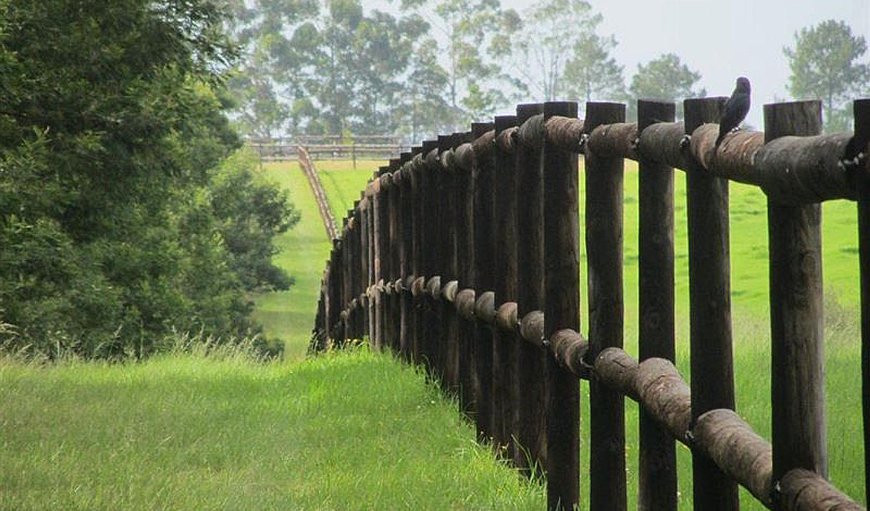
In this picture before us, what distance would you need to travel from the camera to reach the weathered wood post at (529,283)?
661cm

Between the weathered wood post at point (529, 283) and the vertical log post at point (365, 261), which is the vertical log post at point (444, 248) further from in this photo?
the vertical log post at point (365, 261)

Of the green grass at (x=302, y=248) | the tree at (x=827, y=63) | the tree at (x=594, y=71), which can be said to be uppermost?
the tree at (x=594, y=71)

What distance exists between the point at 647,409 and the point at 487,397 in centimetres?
324

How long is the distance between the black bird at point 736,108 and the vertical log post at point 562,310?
228 centimetres

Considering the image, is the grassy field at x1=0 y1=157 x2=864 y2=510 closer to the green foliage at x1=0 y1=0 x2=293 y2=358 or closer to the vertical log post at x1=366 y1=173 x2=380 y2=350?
the vertical log post at x1=366 y1=173 x2=380 y2=350

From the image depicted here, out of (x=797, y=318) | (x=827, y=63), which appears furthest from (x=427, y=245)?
(x=827, y=63)

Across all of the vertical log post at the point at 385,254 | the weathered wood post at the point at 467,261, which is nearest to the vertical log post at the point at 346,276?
the vertical log post at the point at 385,254

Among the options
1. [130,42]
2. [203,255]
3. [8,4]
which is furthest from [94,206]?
[203,255]

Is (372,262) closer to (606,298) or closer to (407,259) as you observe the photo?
(407,259)

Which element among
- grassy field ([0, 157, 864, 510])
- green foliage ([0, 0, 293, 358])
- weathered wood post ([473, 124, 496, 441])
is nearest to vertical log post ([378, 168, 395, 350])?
grassy field ([0, 157, 864, 510])

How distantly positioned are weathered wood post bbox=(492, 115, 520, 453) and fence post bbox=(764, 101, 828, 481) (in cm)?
398

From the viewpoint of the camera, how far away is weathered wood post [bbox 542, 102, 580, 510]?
5.89 meters

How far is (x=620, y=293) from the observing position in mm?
5277

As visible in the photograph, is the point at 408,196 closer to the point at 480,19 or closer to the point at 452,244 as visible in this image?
the point at 452,244
